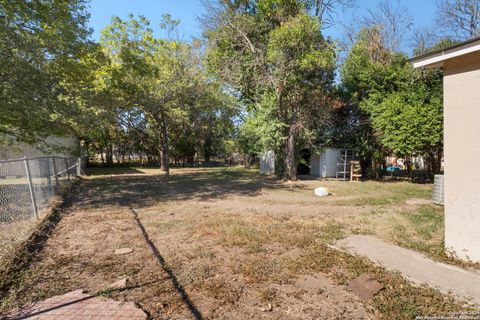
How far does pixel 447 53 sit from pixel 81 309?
18.2 ft

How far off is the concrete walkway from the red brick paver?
3259 mm

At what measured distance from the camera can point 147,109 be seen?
18828mm

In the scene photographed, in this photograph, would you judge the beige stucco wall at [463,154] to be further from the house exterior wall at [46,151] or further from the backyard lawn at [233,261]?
the house exterior wall at [46,151]

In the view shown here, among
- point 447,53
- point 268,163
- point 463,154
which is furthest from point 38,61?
point 268,163

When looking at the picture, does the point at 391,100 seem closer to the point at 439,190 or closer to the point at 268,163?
the point at 439,190

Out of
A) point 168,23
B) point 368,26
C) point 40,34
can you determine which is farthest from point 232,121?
point 40,34

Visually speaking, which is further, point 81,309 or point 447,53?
point 447,53

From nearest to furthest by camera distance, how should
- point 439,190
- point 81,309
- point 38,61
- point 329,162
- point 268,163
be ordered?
point 81,309 → point 38,61 → point 439,190 → point 329,162 → point 268,163

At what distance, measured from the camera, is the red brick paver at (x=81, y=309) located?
9.38ft

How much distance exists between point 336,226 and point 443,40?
1625 centimetres

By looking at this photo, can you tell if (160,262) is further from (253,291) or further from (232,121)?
(232,121)

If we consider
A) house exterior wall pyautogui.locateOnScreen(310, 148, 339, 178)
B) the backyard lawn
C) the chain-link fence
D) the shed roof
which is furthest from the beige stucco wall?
house exterior wall pyautogui.locateOnScreen(310, 148, 339, 178)

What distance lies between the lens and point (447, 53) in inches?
163

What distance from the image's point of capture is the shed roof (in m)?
3.81
